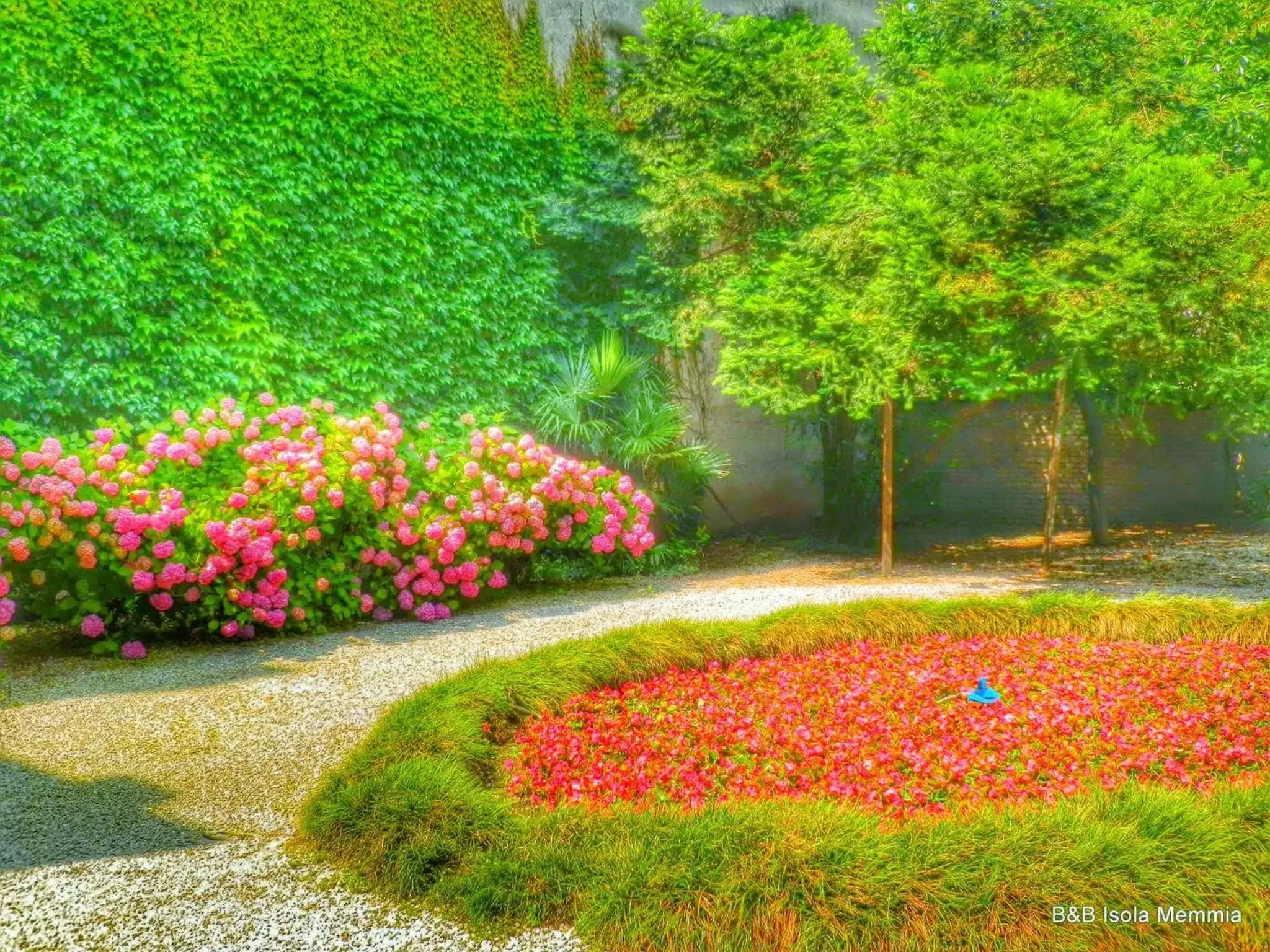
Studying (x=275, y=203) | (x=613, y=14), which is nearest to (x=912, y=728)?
(x=275, y=203)

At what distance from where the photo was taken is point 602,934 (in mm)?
2523

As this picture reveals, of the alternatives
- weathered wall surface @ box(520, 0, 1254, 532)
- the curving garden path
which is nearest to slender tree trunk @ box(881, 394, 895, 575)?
the curving garden path

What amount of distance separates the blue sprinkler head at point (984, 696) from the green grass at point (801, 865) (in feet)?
3.78

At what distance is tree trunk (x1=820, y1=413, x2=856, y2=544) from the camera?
9875 millimetres

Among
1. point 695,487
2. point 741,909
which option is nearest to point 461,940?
point 741,909

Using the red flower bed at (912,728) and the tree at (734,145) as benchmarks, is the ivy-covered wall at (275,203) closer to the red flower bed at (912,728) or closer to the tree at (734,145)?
the tree at (734,145)

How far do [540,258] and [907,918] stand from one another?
715 centimetres

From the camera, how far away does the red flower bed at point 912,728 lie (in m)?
3.54

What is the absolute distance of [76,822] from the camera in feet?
11.2

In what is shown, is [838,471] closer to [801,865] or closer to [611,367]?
[611,367]

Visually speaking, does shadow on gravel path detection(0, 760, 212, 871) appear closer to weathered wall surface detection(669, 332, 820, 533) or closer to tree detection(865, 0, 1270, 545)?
tree detection(865, 0, 1270, 545)

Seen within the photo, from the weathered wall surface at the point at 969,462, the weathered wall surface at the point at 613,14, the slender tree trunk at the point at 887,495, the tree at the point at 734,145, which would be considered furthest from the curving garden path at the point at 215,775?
the weathered wall surface at the point at 613,14

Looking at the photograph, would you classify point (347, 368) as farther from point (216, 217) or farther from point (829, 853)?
point (829, 853)

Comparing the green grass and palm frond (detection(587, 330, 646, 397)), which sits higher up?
palm frond (detection(587, 330, 646, 397))
